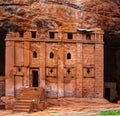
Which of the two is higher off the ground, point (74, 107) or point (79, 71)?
point (79, 71)

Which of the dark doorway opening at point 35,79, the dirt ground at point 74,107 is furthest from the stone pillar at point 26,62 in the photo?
the dirt ground at point 74,107

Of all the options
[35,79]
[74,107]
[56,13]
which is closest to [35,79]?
[35,79]

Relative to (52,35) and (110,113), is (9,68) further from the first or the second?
(110,113)

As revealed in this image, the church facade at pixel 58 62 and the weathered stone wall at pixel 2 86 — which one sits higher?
the church facade at pixel 58 62

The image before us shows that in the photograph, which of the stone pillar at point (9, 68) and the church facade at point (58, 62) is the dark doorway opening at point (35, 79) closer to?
the church facade at point (58, 62)

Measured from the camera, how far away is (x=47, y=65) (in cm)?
3142

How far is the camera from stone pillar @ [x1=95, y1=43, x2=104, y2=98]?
3120cm

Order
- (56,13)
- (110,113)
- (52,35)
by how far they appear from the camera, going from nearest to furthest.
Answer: (110,113)
(56,13)
(52,35)

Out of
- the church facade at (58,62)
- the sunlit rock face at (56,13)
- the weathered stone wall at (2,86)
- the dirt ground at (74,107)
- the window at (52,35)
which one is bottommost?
the dirt ground at (74,107)

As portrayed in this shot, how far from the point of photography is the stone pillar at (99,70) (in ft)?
102

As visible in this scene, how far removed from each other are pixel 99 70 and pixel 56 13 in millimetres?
5371

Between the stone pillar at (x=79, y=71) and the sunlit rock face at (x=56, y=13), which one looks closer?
the stone pillar at (x=79, y=71)

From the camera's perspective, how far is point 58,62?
31.4 metres

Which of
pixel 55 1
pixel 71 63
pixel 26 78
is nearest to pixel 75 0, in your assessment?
pixel 55 1
